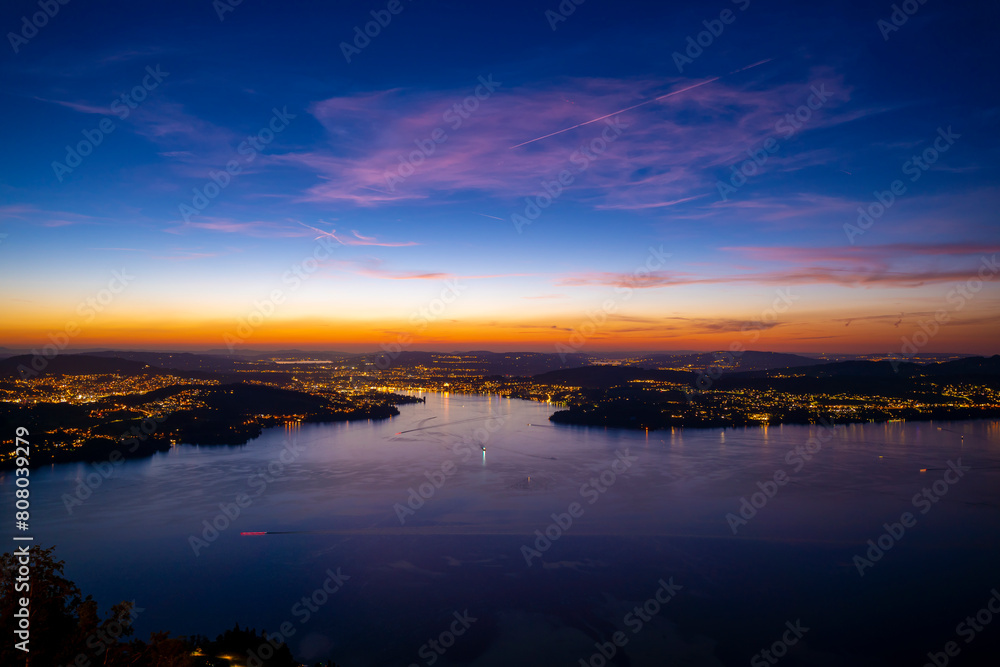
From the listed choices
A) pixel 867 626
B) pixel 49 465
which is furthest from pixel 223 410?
pixel 867 626

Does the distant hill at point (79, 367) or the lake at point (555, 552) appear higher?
the distant hill at point (79, 367)

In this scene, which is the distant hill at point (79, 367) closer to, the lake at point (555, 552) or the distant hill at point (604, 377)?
the distant hill at point (604, 377)

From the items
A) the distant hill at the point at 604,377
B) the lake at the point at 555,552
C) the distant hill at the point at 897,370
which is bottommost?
the lake at the point at 555,552

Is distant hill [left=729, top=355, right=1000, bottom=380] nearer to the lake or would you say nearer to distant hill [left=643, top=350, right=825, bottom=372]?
distant hill [left=643, top=350, right=825, bottom=372]

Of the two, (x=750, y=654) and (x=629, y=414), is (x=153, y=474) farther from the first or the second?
(x=629, y=414)

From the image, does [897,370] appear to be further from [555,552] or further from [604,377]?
[555,552]

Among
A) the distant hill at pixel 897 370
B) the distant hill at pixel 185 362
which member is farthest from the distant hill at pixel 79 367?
A: the distant hill at pixel 897 370

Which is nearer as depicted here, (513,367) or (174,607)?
(174,607)

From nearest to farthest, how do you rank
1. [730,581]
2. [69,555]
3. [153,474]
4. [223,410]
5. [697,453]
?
[730,581] → [69,555] → [153,474] → [697,453] → [223,410]
